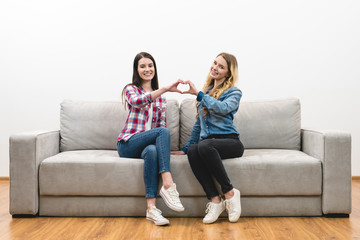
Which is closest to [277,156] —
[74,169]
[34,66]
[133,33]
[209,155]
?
[209,155]

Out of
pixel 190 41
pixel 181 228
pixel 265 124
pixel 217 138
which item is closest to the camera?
pixel 181 228

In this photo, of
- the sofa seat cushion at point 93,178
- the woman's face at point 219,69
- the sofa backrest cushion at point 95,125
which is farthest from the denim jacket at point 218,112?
the sofa seat cushion at point 93,178

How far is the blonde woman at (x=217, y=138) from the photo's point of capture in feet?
6.52

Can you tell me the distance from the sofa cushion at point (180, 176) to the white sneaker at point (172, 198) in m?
0.11

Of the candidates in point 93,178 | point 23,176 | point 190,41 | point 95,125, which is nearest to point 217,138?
point 93,178

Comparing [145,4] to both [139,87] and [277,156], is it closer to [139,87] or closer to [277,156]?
[139,87]

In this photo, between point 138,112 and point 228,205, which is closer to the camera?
point 228,205

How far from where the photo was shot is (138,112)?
232cm

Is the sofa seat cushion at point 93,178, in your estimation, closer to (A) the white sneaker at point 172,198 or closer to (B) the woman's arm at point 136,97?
(A) the white sneaker at point 172,198

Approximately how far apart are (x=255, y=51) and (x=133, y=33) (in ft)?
3.75

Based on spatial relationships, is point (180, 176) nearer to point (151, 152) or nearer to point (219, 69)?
point (151, 152)

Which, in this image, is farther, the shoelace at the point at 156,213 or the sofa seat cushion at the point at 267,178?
the sofa seat cushion at the point at 267,178

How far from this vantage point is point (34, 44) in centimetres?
326

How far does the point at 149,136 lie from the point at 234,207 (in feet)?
2.14
